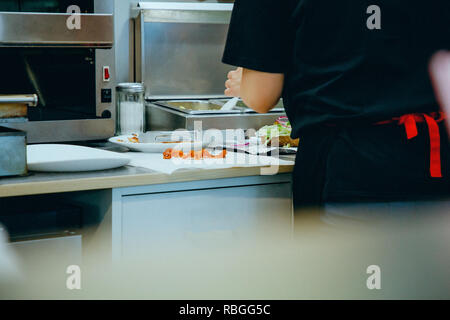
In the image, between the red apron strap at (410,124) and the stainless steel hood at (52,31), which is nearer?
the red apron strap at (410,124)

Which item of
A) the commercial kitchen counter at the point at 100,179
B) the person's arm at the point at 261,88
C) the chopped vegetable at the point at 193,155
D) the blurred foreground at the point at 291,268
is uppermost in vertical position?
the person's arm at the point at 261,88

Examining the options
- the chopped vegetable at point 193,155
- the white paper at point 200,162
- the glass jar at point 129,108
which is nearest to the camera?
the white paper at point 200,162

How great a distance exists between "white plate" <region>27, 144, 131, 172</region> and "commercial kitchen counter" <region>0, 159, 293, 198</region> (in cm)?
2

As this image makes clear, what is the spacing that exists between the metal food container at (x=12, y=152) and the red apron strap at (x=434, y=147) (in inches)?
34.0

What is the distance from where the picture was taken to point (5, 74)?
5.61 ft

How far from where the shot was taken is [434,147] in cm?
112

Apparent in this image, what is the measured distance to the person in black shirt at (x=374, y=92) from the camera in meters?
1.10

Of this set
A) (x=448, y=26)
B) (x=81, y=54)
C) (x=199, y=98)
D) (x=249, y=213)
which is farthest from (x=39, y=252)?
(x=199, y=98)

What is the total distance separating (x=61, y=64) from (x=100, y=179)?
1.85 ft

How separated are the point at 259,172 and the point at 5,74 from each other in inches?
31.6

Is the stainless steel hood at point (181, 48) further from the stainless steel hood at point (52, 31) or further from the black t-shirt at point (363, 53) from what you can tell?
the black t-shirt at point (363, 53)

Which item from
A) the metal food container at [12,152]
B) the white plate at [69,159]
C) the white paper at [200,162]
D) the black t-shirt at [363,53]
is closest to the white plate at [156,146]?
the white paper at [200,162]

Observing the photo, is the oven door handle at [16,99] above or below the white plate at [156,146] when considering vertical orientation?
above

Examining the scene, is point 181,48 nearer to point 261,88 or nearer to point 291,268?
point 261,88
